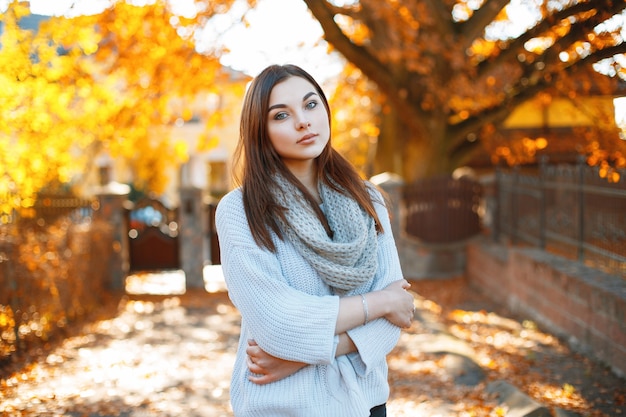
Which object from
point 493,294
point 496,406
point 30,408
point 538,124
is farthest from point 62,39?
point 538,124

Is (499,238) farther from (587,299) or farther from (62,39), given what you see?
(62,39)

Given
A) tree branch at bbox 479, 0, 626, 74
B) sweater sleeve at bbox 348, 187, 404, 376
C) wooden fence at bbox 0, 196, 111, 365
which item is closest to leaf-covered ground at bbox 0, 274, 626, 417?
wooden fence at bbox 0, 196, 111, 365

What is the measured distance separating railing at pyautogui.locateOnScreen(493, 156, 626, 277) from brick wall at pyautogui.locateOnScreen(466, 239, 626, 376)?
20cm

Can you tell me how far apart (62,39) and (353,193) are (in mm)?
9578

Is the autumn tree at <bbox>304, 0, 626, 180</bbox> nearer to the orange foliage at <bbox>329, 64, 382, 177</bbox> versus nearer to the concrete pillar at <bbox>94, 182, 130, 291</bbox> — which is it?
the orange foliage at <bbox>329, 64, 382, 177</bbox>

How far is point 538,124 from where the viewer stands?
25.2m

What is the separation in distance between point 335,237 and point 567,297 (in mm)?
5808

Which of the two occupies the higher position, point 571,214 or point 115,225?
point 571,214

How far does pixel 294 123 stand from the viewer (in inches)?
95.0

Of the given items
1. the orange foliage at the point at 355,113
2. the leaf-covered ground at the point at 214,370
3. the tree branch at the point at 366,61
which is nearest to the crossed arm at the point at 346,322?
the leaf-covered ground at the point at 214,370

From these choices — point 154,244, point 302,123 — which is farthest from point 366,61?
point 302,123

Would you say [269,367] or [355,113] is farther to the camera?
[355,113]

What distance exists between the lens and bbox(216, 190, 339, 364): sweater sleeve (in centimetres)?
216

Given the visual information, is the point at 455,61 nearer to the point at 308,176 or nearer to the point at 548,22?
the point at 548,22
